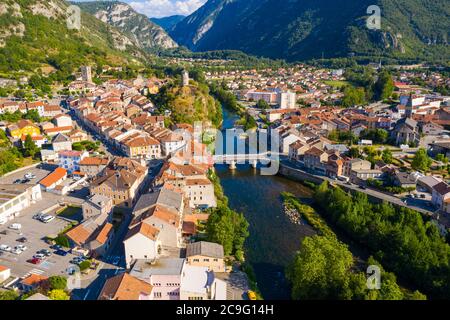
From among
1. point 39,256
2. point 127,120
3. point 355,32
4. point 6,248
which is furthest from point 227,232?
point 355,32

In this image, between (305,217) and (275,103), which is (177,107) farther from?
(305,217)

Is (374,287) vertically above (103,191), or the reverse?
(103,191)

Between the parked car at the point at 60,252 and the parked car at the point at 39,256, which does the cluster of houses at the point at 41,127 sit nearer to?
the parked car at the point at 60,252

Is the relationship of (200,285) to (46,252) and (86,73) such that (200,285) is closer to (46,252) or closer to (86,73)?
(46,252)

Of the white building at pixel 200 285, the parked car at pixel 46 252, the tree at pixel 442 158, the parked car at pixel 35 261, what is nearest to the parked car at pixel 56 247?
the parked car at pixel 46 252

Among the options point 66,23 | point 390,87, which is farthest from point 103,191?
point 66,23
